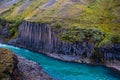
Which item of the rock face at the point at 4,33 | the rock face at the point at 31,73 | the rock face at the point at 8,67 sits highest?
the rock face at the point at 8,67

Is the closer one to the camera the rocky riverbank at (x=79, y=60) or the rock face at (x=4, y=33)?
the rocky riverbank at (x=79, y=60)

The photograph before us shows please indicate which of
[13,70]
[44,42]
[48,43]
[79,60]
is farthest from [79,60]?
[13,70]

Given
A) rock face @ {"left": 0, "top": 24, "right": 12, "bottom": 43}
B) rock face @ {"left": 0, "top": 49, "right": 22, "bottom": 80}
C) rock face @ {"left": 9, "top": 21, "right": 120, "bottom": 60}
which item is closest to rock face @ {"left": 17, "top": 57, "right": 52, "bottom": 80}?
rock face @ {"left": 0, "top": 49, "right": 22, "bottom": 80}

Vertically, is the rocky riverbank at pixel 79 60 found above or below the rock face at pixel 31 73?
below

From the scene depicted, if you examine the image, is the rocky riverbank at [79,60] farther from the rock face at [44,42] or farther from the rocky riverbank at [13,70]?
the rocky riverbank at [13,70]

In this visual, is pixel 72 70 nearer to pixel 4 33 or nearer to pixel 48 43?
pixel 48 43

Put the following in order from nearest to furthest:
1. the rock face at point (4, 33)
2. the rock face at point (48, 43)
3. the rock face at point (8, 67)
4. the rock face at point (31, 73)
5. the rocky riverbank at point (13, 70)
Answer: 1. the rock face at point (8, 67)
2. the rocky riverbank at point (13, 70)
3. the rock face at point (31, 73)
4. the rock face at point (48, 43)
5. the rock face at point (4, 33)

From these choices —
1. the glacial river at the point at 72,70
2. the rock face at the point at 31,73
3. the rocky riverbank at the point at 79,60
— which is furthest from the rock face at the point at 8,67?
the rocky riverbank at the point at 79,60

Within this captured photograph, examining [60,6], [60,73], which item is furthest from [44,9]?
[60,73]
